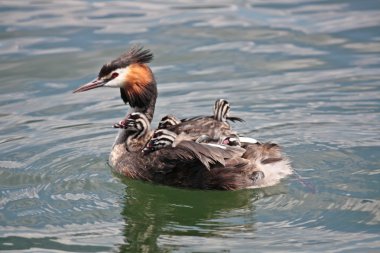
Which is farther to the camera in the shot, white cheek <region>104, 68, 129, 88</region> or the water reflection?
white cheek <region>104, 68, 129, 88</region>

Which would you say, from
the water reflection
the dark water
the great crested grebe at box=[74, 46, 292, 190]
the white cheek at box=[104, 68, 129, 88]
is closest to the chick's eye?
the white cheek at box=[104, 68, 129, 88]

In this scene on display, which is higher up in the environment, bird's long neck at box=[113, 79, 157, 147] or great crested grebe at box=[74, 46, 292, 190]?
bird's long neck at box=[113, 79, 157, 147]

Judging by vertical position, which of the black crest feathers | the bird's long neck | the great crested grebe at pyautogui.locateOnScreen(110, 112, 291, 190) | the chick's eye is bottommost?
the great crested grebe at pyautogui.locateOnScreen(110, 112, 291, 190)

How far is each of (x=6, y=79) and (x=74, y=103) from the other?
1.44m

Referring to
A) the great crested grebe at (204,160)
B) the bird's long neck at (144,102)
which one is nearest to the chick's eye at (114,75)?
the bird's long neck at (144,102)

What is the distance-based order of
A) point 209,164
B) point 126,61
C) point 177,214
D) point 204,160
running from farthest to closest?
1. point 126,61
2. point 209,164
3. point 204,160
4. point 177,214

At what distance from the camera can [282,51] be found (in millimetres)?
13125

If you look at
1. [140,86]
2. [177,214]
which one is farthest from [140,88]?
[177,214]

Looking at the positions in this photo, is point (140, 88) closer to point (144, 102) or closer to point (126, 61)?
point (144, 102)

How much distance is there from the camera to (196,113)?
35.5 feet

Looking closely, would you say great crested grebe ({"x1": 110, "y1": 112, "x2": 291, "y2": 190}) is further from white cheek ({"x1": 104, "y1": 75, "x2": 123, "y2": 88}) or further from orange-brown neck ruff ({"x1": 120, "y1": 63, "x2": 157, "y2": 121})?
white cheek ({"x1": 104, "y1": 75, "x2": 123, "y2": 88})

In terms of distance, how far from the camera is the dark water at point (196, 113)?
768cm

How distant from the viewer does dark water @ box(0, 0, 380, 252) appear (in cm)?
768

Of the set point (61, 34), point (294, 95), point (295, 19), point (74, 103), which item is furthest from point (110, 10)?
point (294, 95)
